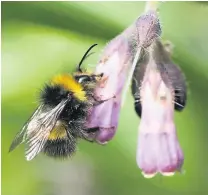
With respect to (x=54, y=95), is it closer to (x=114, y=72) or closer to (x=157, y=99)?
(x=114, y=72)

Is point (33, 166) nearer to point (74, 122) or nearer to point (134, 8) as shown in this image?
point (134, 8)

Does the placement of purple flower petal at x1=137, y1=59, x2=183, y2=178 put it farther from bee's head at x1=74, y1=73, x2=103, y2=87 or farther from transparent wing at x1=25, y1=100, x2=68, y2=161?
transparent wing at x1=25, y1=100, x2=68, y2=161

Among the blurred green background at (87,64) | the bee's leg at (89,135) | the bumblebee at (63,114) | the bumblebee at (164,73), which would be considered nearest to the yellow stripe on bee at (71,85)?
the bumblebee at (63,114)

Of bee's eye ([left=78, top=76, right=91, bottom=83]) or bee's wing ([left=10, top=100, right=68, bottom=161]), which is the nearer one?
bee's wing ([left=10, top=100, right=68, bottom=161])

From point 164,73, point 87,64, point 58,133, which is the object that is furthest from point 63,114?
point 87,64

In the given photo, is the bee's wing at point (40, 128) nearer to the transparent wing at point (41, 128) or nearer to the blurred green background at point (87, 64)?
the transparent wing at point (41, 128)

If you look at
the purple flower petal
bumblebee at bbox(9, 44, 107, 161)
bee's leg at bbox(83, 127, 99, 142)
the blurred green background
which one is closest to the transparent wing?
bumblebee at bbox(9, 44, 107, 161)
